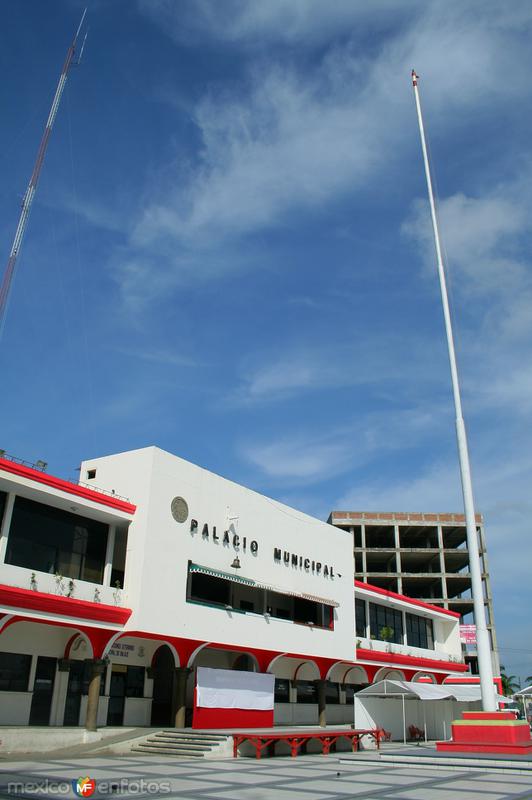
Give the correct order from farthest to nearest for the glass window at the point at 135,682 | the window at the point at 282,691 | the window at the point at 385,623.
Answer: the window at the point at 385,623
the window at the point at 282,691
the glass window at the point at 135,682

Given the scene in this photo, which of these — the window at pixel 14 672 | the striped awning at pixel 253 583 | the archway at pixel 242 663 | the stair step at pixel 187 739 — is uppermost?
the striped awning at pixel 253 583

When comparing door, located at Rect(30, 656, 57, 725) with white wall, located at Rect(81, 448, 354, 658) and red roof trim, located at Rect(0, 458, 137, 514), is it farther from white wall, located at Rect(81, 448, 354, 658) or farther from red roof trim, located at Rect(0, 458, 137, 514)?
red roof trim, located at Rect(0, 458, 137, 514)

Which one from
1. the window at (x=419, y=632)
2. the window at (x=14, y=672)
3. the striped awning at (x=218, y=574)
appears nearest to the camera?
the window at (x=14, y=672)

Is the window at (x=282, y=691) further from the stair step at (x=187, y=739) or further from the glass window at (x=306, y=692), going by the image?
the stair step at (x=187, y=739)

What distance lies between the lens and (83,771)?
16516mm

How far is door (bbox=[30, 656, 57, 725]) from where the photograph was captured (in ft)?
70.7

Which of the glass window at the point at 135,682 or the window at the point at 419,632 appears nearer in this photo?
the glass window at the point at 135,682

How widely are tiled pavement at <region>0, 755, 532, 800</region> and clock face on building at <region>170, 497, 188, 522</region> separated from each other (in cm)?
778

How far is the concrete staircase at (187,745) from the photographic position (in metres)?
21.7

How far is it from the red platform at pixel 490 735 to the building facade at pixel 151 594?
28.2 ft

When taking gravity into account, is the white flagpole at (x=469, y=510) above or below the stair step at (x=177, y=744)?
above

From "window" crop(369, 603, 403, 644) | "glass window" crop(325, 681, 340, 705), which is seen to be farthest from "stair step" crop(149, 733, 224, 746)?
"window" crop(369, 603, 403, 644)

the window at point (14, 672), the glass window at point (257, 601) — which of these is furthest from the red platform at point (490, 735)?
the window at point (14, 672)

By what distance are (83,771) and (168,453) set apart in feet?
36.2
